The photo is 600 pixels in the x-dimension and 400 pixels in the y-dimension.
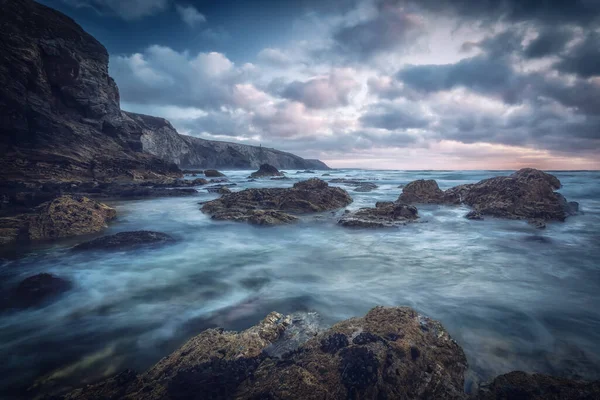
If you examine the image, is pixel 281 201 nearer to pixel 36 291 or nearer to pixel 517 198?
pixel 36 291

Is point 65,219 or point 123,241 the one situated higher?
point 65,219

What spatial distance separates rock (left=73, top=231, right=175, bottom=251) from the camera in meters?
6.65

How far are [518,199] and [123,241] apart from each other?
48.4 feet

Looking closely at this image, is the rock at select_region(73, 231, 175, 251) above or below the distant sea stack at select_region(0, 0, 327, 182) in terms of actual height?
below

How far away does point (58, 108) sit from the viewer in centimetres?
2311

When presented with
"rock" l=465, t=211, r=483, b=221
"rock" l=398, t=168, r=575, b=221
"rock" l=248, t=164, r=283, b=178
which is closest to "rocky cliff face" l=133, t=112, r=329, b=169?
"rock" l=248, t=164, r=283, b=178

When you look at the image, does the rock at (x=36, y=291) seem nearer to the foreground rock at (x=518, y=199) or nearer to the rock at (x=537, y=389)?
the rock at (x=537, y=389)

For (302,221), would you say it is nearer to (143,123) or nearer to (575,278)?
(575,278)

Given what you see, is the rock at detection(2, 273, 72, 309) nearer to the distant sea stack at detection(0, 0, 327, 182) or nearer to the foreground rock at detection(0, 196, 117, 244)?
the foreground rock at detection(0, 196, 117, 244)

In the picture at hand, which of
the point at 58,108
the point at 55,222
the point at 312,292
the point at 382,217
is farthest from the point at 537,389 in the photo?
the point at 58,108

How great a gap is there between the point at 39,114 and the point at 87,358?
1038 inches

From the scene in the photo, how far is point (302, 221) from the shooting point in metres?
10.7

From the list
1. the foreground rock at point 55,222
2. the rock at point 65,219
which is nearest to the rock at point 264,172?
the rock at point 65,219

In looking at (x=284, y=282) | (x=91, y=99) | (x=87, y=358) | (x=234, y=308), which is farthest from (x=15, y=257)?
(x=91, y=99)
